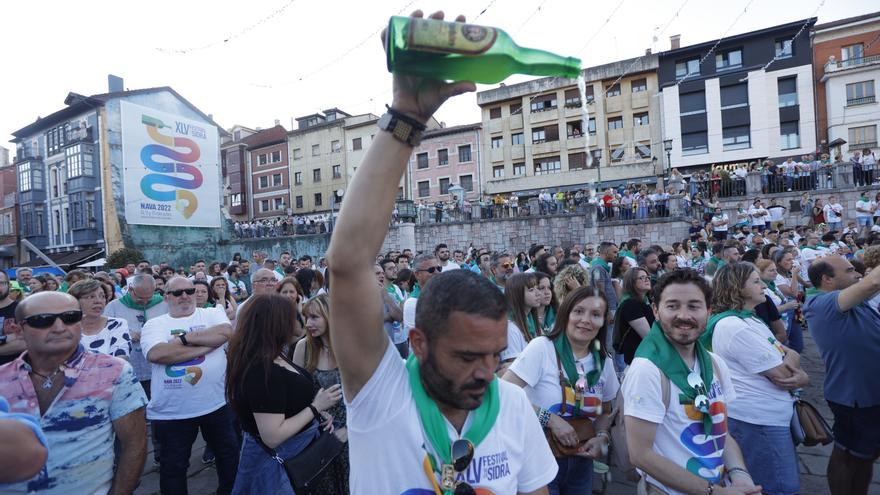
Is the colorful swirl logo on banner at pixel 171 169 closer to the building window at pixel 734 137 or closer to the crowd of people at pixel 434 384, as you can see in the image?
the crowd of people at pixel 434 384

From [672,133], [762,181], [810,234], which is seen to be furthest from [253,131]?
[810,234]

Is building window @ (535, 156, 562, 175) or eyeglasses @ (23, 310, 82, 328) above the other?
building window @ (535, 156, 562, 175)

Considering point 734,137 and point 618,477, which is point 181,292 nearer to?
point 618,477

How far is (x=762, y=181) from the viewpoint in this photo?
20.2 m

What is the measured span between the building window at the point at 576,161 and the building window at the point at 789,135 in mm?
12731

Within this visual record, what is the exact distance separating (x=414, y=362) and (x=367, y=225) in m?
0.54

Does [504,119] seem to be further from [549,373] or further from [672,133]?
[549,373]

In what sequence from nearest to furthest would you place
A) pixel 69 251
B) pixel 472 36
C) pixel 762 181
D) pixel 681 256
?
pixel 472 36
pixel 681 256
pixel 762 181
pixel 69 251

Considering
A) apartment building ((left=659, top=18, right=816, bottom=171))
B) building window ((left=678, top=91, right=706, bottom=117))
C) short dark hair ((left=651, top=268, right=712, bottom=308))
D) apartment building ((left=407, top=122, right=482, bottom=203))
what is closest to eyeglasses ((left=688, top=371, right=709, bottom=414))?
short dark hair ((left=651, top=268, right=712, bottom=308))

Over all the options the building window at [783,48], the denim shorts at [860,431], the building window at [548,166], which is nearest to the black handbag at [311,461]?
the denim shorts at [860,431]

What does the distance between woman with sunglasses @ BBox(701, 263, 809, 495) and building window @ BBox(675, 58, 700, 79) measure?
35.6m

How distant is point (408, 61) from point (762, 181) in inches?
942

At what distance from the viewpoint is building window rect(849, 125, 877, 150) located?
2906cm

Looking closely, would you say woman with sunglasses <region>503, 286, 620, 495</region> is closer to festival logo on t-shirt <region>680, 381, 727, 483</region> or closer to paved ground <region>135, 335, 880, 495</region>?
festival logo on t-shirt <region>680, 381, 727, 483</region>
